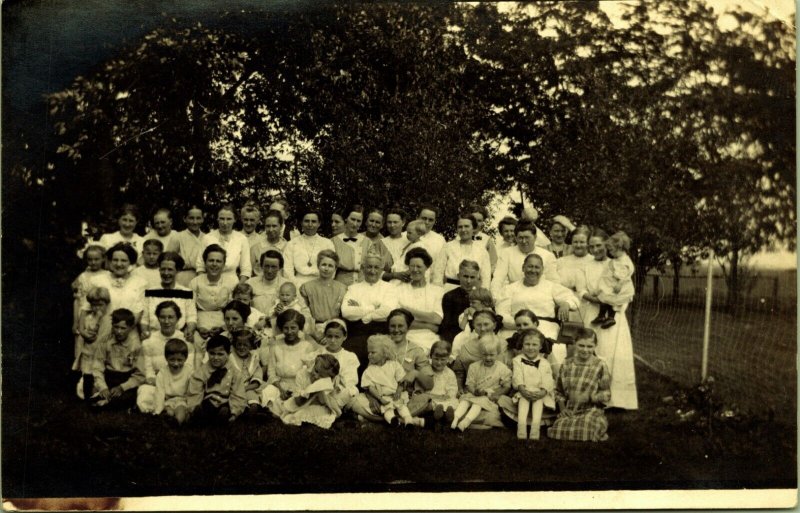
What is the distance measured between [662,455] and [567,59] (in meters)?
2.99

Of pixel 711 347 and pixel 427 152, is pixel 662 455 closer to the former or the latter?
pixel 711 347

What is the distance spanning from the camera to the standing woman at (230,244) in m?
6.27

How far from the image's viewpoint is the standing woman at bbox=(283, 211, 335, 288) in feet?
20.6

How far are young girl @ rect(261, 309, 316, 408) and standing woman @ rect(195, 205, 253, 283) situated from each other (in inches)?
19.1

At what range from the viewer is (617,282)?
20.5ft

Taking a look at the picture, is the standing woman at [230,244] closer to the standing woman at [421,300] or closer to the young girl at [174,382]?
the young girl at [174,382]

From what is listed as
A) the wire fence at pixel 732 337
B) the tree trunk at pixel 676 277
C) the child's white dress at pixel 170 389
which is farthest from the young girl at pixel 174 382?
the tree trunk at pixel 676 277

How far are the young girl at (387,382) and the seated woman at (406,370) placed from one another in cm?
4

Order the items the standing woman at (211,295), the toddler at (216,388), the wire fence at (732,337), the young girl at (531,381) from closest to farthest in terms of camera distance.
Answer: the young girl at (531,381) → the toddler at (216,388) → the standing woman at (211,295) → the wire fence at (732,337)

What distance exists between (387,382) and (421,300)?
0.64 m

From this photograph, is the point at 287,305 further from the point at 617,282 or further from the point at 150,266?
the point at 617,282

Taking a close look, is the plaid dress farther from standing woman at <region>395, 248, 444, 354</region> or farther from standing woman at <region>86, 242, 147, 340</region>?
standing woman at <region>86, 242, 147, 340</region>

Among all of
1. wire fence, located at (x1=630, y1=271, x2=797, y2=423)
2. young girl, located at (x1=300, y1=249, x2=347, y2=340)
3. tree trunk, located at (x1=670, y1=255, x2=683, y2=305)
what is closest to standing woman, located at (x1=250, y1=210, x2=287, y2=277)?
young girl, located at (x1=300, y1=249, x2=347, y2=340)

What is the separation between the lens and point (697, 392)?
628 cm
